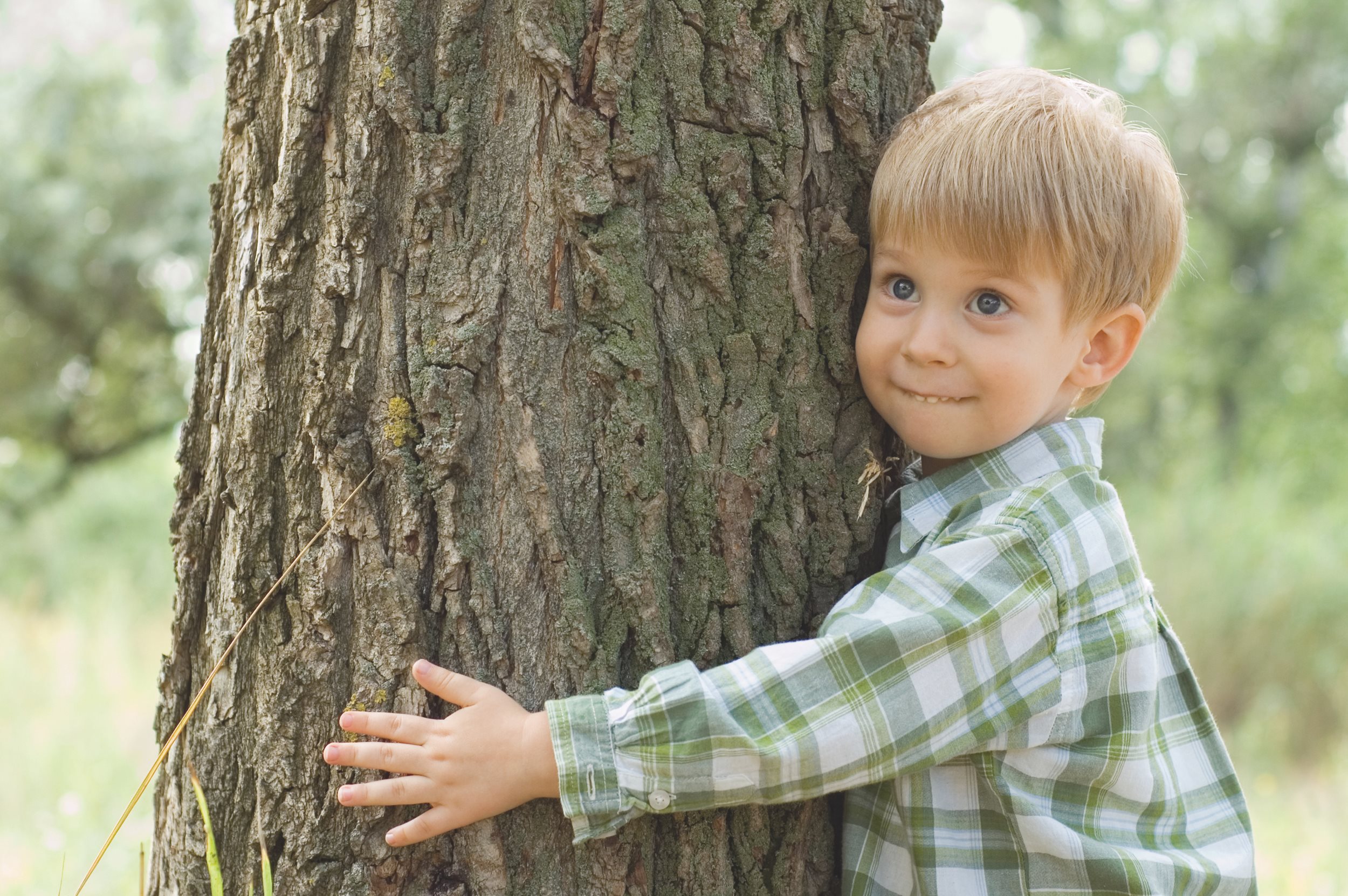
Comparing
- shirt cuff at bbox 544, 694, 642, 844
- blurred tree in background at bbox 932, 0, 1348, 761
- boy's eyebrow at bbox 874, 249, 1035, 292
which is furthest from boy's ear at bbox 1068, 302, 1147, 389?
blurred tree in background at bbox 932, 0, 1348, 761

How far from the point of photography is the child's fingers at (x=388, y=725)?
1.37m

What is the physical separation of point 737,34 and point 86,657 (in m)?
5.87

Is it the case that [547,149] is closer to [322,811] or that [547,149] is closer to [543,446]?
[543,446]

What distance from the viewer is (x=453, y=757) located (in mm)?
1346

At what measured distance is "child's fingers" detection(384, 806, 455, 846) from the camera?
1353 mm

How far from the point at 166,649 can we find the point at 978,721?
5731 millimetres

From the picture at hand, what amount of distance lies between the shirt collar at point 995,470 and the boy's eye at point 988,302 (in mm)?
200

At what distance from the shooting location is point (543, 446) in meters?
1.42

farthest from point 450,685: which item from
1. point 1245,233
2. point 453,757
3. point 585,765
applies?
point 1245,233

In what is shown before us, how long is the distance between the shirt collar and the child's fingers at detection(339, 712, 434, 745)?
2.35 feet

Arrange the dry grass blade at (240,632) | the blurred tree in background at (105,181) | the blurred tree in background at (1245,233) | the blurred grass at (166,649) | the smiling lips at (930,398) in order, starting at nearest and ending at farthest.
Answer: the dry grass blade at (240,632) < the smiling lips at (930,398) < the blurred grass at (166,649) < the blurred tree in background at (105,181) < the blurred tree in background at (1245,233)

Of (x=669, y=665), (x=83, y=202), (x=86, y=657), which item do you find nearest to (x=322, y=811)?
(x=669, y=665)

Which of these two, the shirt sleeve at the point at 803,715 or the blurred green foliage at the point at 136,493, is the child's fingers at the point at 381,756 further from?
the blurred green foliage at the point at 136,493

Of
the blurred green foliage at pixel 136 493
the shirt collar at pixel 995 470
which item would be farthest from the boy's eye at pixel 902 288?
the blurred green foliage at pixel 136 493
